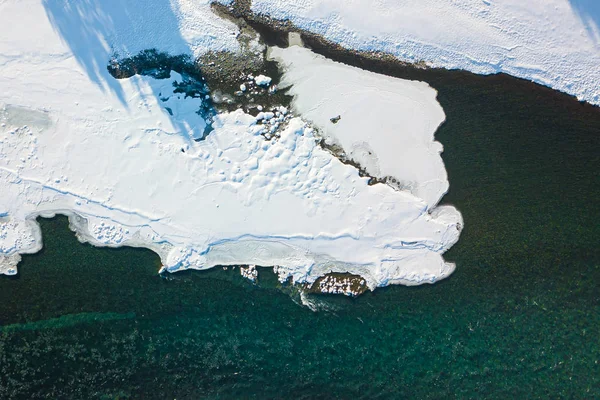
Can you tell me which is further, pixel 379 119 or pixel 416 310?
pixel 416 310

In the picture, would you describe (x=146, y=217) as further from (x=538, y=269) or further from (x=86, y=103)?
(x=538, y=269)

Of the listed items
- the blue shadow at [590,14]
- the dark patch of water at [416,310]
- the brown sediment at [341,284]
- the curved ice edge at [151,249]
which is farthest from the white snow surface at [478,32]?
the brown sediment at [341,284]

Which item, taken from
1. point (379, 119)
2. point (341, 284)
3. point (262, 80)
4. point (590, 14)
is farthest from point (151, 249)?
point (590, 14)

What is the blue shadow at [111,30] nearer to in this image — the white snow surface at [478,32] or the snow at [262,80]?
the snow at [262,80]

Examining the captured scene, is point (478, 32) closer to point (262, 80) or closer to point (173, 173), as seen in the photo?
point (262, 80)

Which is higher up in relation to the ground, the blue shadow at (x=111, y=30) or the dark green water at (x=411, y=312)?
the blue shadow at (x=111, y=30)

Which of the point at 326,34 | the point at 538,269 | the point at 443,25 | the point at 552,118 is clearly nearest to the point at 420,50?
the point at 443,25
